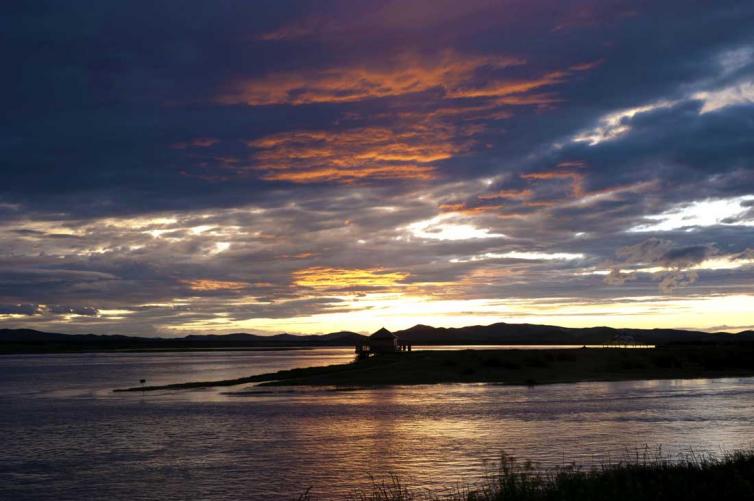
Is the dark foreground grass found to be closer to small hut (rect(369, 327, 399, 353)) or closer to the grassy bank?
the grassy bank

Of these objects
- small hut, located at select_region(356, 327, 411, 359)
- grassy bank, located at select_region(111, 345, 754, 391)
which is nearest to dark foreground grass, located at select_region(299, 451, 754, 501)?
grassy bank, located at select_region(111, 345, 754, 391)

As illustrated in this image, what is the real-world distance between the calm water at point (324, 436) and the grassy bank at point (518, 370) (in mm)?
11763

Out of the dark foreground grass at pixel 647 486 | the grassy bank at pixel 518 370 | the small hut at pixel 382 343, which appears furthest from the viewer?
the small hut at pixel 382 343

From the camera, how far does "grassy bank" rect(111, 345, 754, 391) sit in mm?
72625

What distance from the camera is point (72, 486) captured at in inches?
1055

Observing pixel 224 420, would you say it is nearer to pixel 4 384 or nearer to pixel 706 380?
pixel 706 380

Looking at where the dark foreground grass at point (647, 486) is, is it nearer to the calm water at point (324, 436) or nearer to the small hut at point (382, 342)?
the calm water at point (324, 436)

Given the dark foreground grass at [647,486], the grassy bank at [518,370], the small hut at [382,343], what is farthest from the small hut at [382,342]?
the dark foreground grass at [647,486]

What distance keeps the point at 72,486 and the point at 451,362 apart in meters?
59.5

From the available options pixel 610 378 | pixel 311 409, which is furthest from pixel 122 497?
pixel 610 378

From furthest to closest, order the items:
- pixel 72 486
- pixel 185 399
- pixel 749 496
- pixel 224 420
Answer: pixel 185 399 < pixel 224 420 < pixel 72 486 < pixel 749 496

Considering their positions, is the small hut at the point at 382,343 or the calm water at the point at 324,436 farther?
the small hut at the point at 382,343

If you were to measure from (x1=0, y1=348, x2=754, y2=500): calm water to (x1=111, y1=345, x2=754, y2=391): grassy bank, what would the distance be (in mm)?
11763

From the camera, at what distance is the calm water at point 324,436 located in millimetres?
27094
